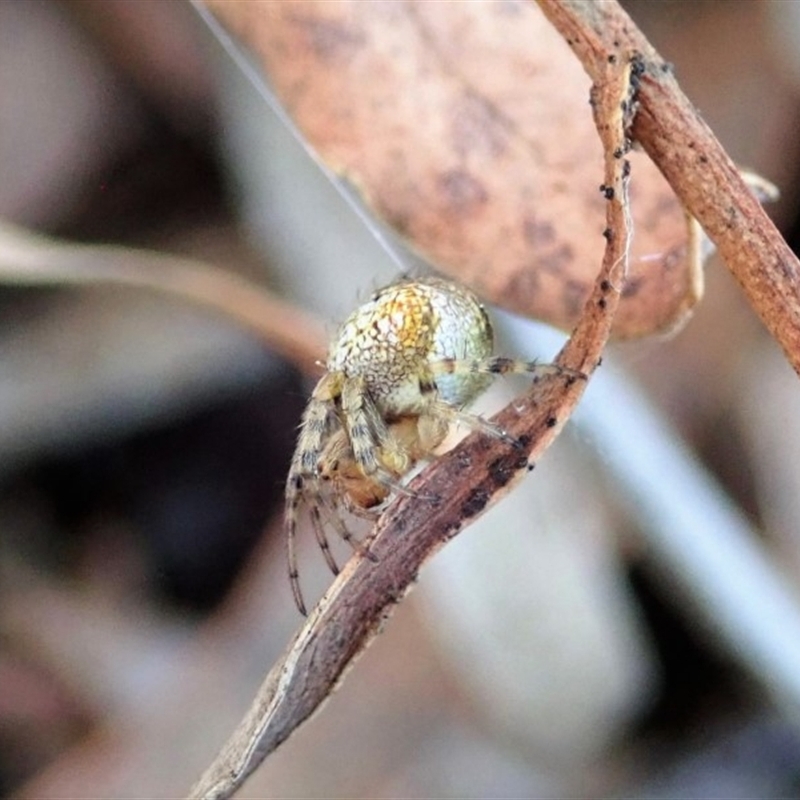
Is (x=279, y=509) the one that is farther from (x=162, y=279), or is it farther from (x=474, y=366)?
(x=474, y=366)

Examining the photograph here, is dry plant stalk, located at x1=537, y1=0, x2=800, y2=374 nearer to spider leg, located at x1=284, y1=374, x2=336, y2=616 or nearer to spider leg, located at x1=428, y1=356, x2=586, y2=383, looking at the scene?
spider leg, located at x1=428, y1=356, x2=586, y2=383

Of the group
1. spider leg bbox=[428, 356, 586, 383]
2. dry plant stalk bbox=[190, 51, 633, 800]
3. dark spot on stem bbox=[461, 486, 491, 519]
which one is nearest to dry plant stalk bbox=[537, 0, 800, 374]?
dry plant stalk bbox=[190, 51, 633, 800]

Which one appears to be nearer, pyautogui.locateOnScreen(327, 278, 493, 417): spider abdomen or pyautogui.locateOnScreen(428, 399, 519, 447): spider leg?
pyautogui.locateOnScreen(428, 399, 519, 447): spider leg

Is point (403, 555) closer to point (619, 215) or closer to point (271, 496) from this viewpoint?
point (619, 215)

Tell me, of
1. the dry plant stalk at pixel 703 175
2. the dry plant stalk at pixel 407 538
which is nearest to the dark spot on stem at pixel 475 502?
the dry plant stalk at pixel 407 538

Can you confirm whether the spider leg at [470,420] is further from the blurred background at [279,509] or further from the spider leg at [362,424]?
the blurred background at [279,509]

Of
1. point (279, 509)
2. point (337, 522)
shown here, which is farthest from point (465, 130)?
point (279, 509)

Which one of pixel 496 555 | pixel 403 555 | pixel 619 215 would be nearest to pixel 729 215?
pixel 619 215

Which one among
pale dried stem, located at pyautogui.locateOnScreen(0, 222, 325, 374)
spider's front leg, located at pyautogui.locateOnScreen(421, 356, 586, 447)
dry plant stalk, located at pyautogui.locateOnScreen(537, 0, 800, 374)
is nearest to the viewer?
dry plant stalk, located at pyautogui.locateOnScreen(537, 0, 800, 374)
